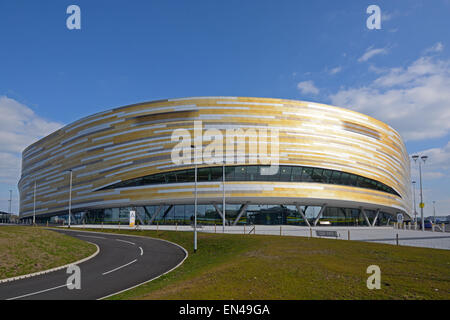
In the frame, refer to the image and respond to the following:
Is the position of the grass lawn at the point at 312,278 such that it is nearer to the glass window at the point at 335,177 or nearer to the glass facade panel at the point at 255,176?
the glass facade panel at the point at 255,176

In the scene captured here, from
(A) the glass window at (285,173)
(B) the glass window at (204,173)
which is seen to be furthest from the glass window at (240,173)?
(A) the glass window at (285,173)

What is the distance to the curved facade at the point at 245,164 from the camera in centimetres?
5106

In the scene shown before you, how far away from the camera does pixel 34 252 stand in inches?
757

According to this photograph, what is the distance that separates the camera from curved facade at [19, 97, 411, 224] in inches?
2010

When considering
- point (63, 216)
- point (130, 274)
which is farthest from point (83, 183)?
point (130, 274)

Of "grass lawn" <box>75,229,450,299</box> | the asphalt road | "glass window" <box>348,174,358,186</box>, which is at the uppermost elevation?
"glass window" <box>348,174,358,186</box>

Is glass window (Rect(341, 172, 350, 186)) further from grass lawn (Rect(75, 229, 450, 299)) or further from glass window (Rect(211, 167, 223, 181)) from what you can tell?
grass lawn (Rect(75, 229, 450, 299))

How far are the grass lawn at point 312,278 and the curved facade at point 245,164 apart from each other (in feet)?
104

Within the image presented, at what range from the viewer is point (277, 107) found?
53.2m

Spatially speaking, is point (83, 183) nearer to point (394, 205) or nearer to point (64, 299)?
point (64, 299)

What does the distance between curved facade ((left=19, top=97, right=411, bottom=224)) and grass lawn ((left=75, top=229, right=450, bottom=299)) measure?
104 feet

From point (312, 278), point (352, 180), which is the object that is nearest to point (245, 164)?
point (352, 180)

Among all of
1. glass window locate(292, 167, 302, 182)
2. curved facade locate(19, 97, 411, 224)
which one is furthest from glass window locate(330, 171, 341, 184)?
glass window locate(292, 167, 302, 182)
